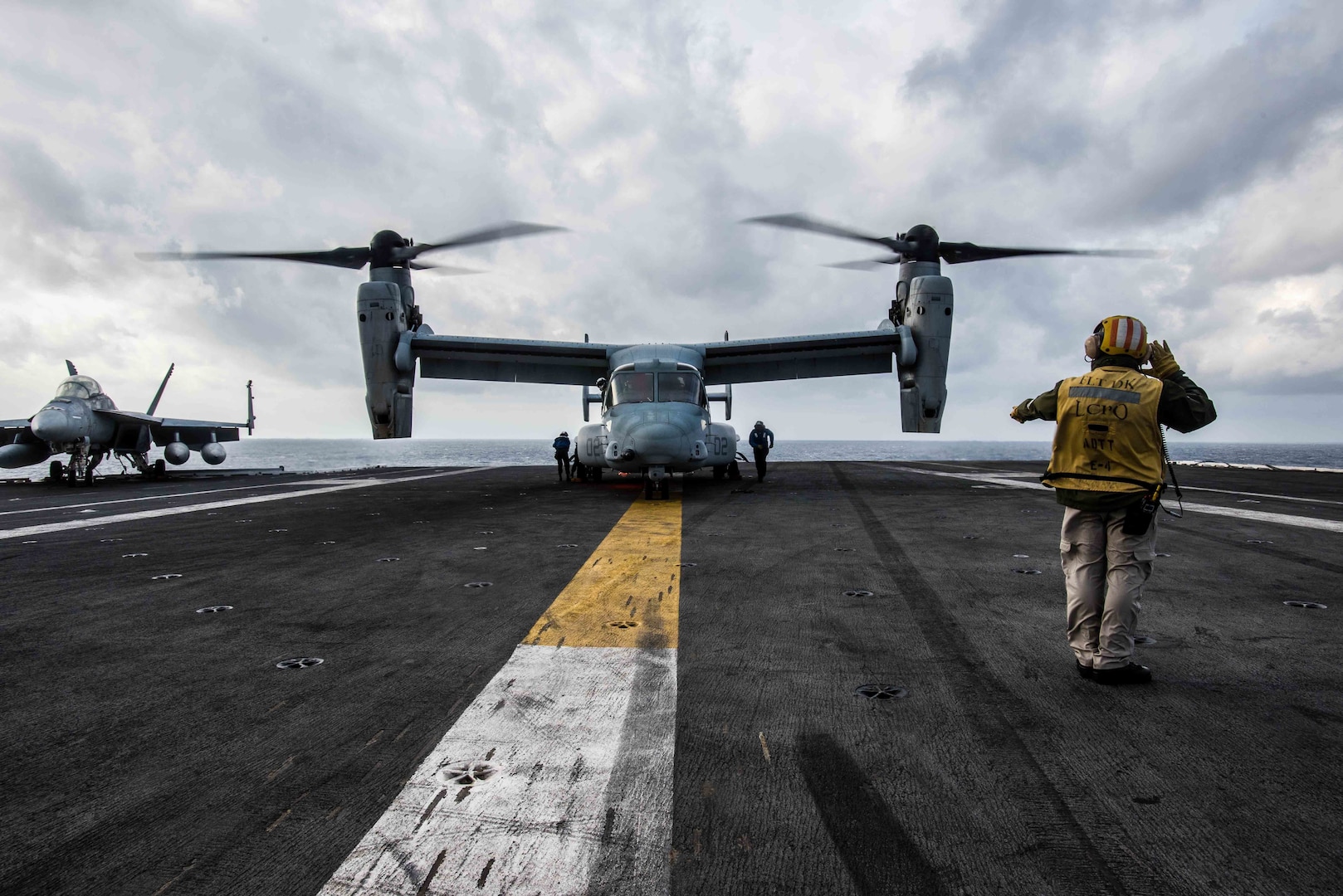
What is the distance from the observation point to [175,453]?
27109mm

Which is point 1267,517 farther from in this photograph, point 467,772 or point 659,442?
point 467,772

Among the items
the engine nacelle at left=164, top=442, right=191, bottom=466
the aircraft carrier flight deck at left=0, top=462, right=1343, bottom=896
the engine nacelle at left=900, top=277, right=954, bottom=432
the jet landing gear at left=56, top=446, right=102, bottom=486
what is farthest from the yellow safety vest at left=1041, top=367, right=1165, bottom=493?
the engine nacelle at left=164, top=442, right=191, bottom=466

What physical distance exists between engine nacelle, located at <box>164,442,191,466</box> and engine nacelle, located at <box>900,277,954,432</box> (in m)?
28.0

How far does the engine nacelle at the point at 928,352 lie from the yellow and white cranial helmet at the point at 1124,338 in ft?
45.3

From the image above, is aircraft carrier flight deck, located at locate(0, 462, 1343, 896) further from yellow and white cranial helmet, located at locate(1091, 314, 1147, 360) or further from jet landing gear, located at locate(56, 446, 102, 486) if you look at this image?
jet landing gear, located at locate(56, 446, 102, 486)

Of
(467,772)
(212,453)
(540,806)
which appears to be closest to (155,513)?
(467,772)

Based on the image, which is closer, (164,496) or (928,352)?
(164,496)

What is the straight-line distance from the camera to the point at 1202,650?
372cm

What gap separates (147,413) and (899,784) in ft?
107

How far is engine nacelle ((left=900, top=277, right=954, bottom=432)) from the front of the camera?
16.9m

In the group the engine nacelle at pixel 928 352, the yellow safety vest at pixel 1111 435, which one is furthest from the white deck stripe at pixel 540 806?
the engine nacelle at pixel 928 352

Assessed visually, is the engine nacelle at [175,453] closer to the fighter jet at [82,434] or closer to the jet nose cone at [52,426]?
the fighter jet at [82,434]

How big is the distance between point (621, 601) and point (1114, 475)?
10.9ft

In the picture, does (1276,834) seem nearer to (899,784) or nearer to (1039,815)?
(1039,815)
